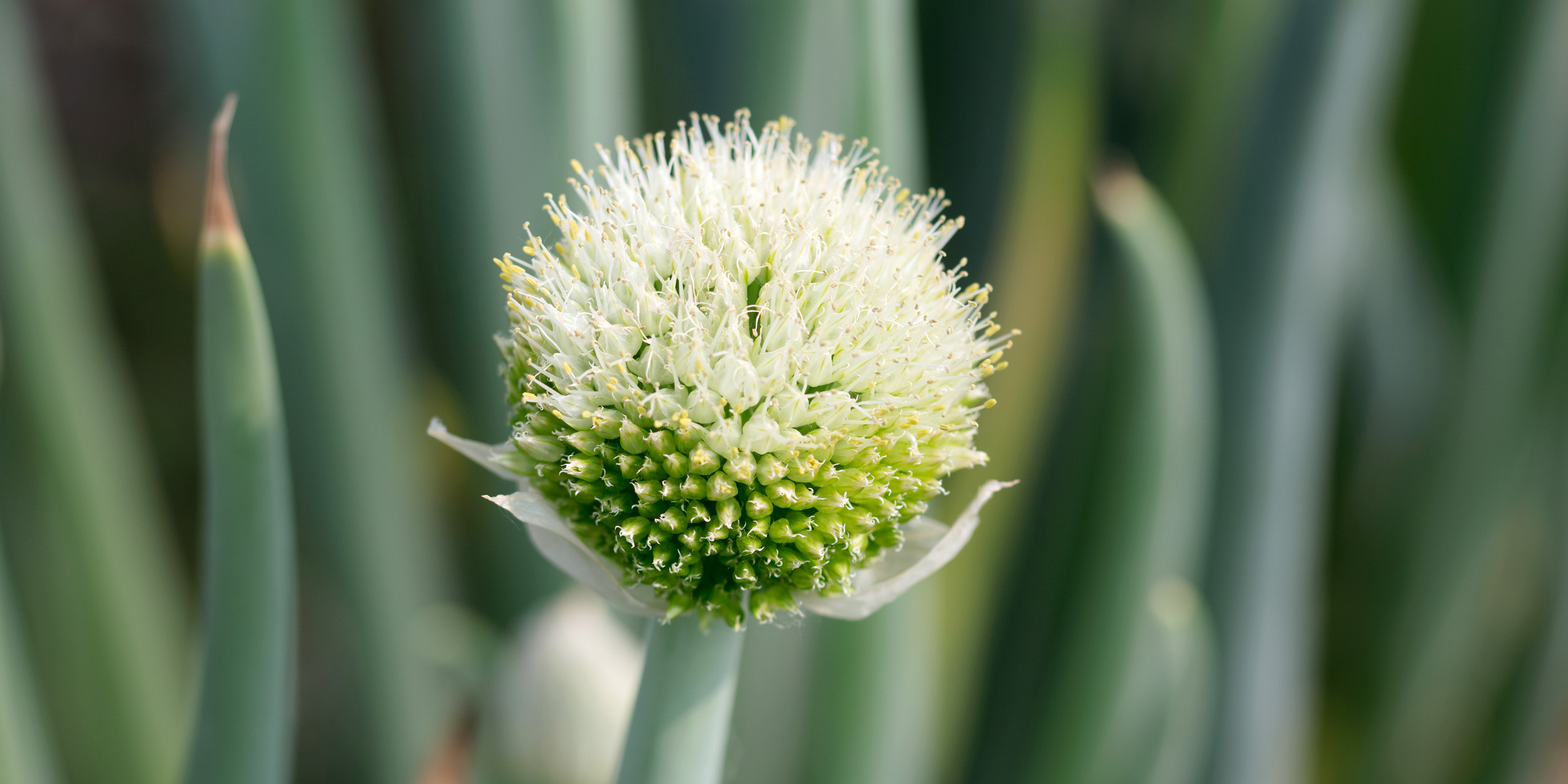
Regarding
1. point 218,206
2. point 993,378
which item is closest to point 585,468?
point 218,206

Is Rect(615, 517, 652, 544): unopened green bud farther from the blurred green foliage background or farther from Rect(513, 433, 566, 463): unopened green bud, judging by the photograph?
the blurred green foliage background

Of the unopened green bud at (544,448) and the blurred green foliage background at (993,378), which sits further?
the blurred green foliage background at (993,378)

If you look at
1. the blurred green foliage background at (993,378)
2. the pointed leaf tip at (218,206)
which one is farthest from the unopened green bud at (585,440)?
the blurred green foliage background at (993,378)

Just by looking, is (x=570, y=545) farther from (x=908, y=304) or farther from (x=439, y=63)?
(x=439, y=63)

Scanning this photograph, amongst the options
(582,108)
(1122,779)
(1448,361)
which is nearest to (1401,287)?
(1448,361)

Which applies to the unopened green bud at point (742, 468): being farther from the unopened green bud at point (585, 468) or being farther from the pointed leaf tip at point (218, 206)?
the pointed leaf tip at point (218, 206)

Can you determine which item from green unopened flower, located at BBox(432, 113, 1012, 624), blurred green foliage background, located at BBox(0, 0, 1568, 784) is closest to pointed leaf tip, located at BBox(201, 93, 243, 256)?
green unopened flower, located at BBox(432, 113, 1012, 624)
